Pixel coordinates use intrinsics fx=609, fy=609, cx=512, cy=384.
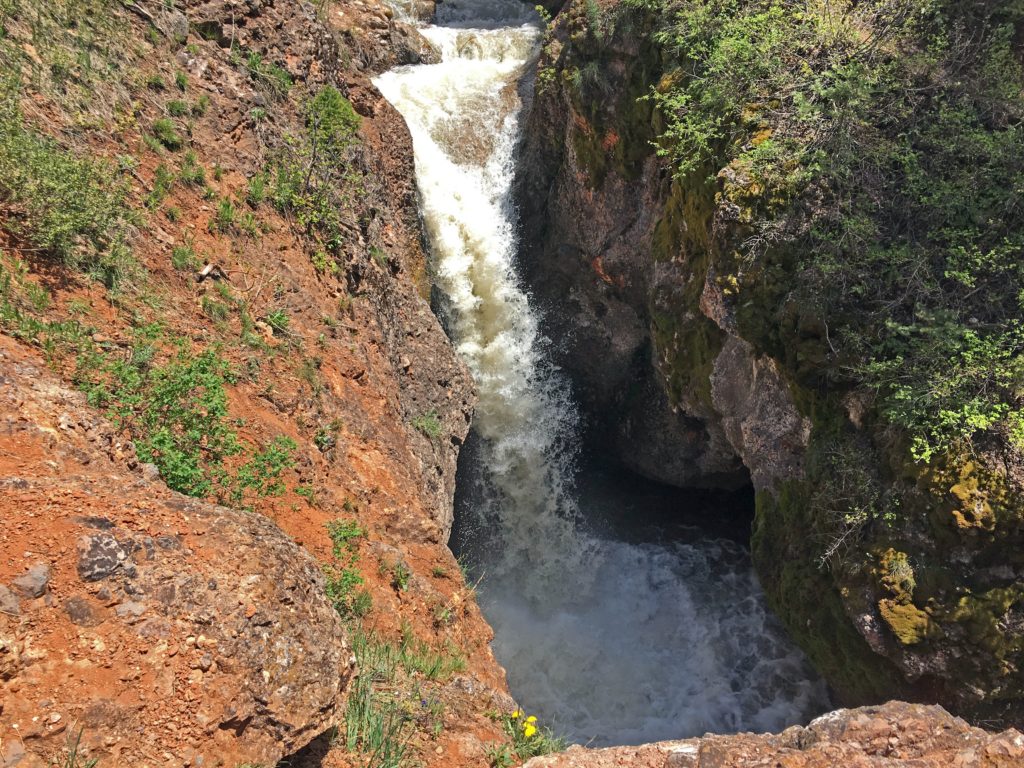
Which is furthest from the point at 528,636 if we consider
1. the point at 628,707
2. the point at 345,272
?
the point at 345,272

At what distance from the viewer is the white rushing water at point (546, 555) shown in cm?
1039

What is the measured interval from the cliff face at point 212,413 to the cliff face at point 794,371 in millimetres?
4400

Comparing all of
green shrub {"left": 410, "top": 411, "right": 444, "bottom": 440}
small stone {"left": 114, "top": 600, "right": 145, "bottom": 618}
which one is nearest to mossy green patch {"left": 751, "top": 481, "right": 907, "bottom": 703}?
green shrub {"left": 410, "top": 411, "right": 444, "bottom": 440}

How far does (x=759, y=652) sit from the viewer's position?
35.3 feet

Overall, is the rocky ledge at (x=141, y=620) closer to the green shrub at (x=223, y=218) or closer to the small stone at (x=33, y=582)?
the small stone at (x=33, y=582)

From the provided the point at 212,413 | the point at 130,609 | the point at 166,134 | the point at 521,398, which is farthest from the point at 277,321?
the point at 521,398

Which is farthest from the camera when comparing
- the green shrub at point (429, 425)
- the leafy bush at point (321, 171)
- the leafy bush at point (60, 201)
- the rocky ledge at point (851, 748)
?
the green shrub at point (429, 425)

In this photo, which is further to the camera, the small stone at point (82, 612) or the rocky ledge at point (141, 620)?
the small stone at point (82, 612)

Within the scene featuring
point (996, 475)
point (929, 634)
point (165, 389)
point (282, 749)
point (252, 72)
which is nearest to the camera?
point (282, 749)

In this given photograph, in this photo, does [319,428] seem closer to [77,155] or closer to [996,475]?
[77,155]

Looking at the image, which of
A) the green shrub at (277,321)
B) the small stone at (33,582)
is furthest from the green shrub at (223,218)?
the small stone at (33,582)

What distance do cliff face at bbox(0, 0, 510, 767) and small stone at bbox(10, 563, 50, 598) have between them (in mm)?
11

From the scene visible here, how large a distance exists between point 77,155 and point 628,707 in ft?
35.8

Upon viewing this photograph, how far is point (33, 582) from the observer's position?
121 inches
